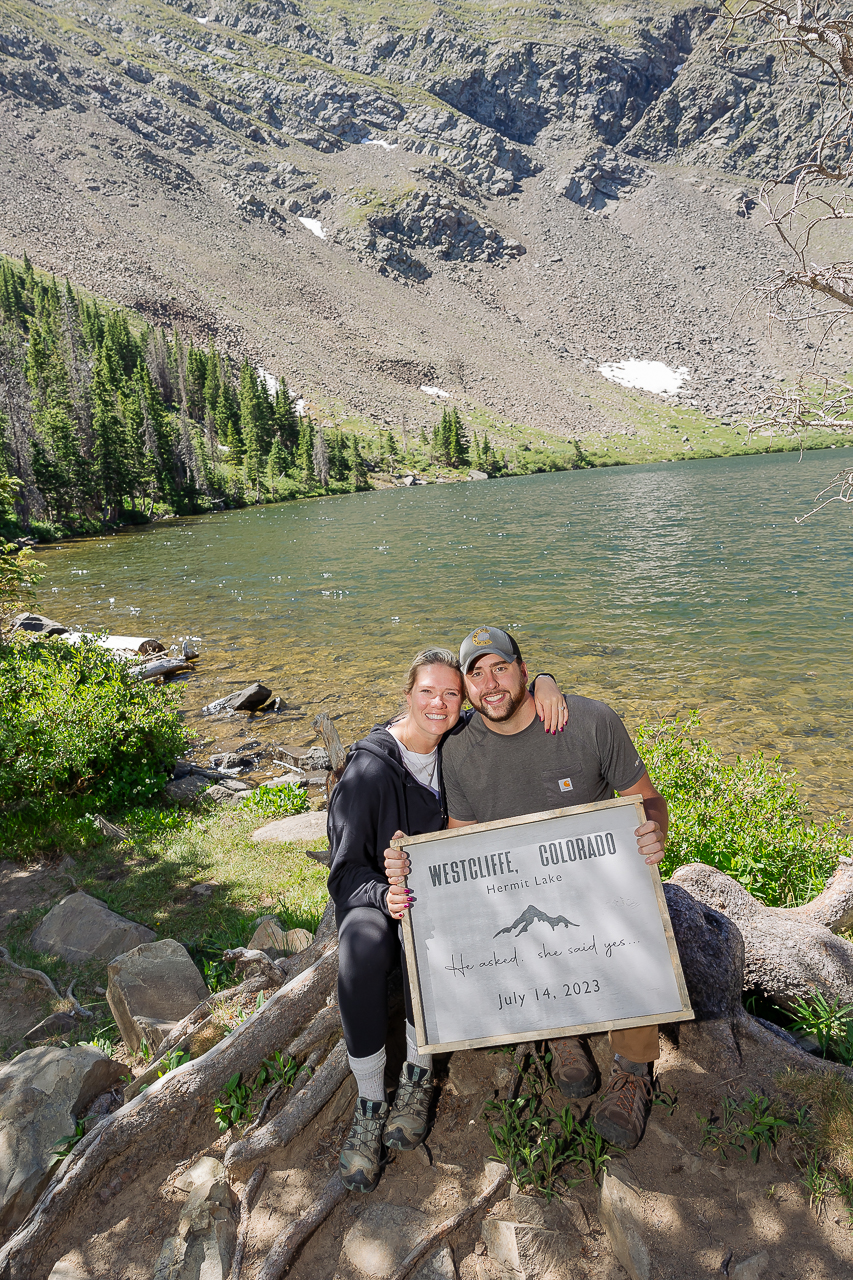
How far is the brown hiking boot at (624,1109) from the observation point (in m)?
3.64

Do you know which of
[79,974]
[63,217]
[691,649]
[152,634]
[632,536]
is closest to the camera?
[79,974]

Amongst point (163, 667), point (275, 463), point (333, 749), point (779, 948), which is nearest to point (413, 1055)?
point (779, 948)

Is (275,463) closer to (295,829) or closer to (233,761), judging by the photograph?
(233,761)

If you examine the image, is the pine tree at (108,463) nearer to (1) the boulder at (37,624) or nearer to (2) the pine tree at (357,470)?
(2) the pine tree at (357,470)

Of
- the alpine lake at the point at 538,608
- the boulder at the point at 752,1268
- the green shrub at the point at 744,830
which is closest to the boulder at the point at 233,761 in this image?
the alpine lake at the point at 538,608

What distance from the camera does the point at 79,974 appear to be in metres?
5.87

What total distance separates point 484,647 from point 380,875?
158 centimetres

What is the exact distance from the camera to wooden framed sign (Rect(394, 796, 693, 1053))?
358cm

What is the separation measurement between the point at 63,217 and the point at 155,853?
182861mm

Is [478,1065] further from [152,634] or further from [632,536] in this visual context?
[632,536]

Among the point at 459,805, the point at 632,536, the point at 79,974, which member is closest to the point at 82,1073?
the point at 79,974

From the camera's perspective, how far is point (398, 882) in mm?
3779

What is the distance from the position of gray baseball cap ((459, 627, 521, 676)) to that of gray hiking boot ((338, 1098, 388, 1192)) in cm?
262

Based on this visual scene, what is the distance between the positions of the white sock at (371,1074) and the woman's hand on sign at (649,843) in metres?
1.90
